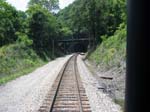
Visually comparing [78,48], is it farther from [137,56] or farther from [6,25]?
[137,56]

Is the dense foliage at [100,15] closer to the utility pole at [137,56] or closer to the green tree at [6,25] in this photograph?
the green tree at [6,25]

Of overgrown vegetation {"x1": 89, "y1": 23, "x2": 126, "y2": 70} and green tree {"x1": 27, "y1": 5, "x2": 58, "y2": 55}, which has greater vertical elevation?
green tree {"x1": 27, "y1": 5, "x2": 58, "y2": 55}

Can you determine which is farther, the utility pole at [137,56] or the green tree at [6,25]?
the green tree at [6,25]

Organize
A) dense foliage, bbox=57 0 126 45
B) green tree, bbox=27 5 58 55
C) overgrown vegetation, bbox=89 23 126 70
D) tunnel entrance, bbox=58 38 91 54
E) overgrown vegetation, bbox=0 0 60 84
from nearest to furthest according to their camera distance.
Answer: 1. overgrown vegetation, bbox=89 23 126 70
2. overgrown vegetation, bbox=0 0 60 84
3. dense foliage, bbox=57 0 126 45
4. green tree, bbox=27 5 58 55
5. tunnel entrance, bbox=58 38 91 54

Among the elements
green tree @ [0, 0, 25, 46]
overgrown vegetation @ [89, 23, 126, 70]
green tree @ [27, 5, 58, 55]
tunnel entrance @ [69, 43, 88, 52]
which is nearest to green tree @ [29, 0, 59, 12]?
tunnel entrance @ [69, 43, 88, 52]

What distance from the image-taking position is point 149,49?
174 cm

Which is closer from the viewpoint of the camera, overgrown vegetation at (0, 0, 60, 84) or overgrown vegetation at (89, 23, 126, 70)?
overgrown vegetation at (89, 23, 126, 70)

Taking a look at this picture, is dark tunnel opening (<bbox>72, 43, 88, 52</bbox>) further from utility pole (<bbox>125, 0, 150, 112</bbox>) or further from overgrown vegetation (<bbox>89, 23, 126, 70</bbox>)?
utility pole (<bbox>125, 0, 150, 112</bbox>)

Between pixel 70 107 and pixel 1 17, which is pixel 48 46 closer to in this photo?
pixel 1 17

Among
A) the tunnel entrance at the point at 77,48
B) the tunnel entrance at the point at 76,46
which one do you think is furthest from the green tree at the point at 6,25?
the tunnel entrance at the point at 77,48

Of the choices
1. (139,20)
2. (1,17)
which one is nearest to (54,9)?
(1,17)

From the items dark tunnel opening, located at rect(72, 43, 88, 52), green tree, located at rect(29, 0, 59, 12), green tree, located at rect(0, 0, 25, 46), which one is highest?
green tree, located at rect(29, 0, 59, 12)

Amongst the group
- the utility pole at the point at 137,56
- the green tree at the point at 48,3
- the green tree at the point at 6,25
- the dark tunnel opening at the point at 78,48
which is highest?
the green tree at the point at 48,3

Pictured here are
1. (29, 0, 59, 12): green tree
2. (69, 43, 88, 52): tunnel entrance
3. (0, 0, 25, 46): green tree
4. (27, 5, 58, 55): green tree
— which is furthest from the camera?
(69, 43, 88, 52): tunnel entrance
